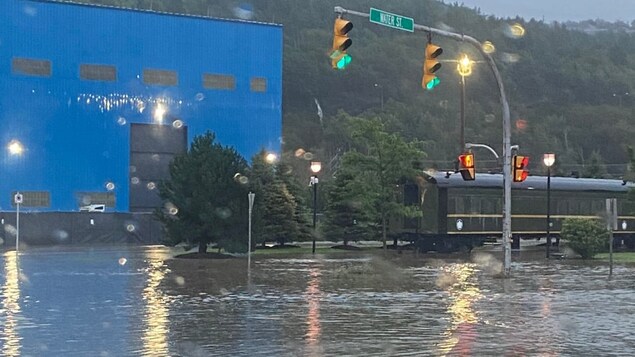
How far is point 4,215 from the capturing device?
5934cm

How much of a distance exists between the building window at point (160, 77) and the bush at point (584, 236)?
33794 millimetres

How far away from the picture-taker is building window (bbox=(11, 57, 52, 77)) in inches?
2486

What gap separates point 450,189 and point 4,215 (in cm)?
2721

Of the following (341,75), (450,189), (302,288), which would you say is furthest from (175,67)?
(341,75)

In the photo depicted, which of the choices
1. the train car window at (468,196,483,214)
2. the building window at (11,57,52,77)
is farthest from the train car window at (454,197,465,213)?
the building window at (11,57,52,77)

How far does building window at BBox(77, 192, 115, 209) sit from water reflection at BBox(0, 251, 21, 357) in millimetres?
31936

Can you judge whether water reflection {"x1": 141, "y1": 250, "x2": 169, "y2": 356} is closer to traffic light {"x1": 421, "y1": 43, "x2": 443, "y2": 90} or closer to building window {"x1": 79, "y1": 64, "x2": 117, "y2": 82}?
A: traffic light {"x1": 421, "y1": 43, "x2": 443, "y2": 90}

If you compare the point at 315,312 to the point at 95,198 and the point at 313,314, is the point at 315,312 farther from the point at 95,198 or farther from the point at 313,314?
the point at 95,198

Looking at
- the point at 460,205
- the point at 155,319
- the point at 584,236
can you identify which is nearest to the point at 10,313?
the point at 155,319

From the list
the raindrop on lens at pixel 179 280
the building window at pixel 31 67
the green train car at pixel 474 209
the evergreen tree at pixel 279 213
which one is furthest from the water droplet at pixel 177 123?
the raindrop on lens at pixel 179 280

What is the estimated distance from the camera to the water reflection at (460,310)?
46.8 ft

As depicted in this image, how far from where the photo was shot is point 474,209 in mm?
49250

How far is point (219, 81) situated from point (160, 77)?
4371 mm

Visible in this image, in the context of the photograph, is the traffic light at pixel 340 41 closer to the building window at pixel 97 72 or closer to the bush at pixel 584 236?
the bush at pixel 584 236
